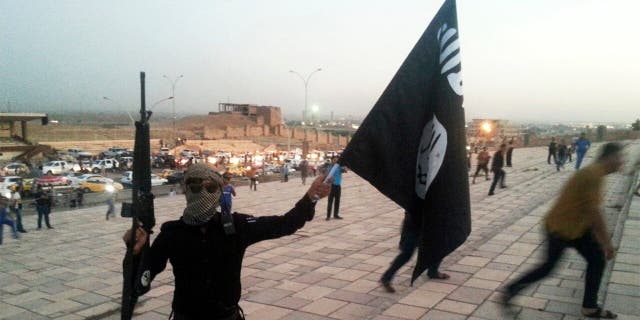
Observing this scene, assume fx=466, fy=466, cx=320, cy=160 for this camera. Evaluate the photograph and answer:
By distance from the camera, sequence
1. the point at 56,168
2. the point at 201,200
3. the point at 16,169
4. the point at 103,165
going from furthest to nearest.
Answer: the point at 103,165 → the point at 56,168 → the point at 16,169 → the point at 201,200

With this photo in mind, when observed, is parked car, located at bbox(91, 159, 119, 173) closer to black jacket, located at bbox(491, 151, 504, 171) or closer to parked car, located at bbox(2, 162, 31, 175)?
parked car, located at bbox(2, 162, 31, 175)

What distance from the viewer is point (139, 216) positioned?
1.95 m

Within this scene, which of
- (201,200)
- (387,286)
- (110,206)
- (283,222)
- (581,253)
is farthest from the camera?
(110,206)

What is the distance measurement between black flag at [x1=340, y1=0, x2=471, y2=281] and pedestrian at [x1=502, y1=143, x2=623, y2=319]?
1376 mm

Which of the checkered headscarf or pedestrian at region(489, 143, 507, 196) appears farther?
pedestrian at region(489, 143, 507, 196)

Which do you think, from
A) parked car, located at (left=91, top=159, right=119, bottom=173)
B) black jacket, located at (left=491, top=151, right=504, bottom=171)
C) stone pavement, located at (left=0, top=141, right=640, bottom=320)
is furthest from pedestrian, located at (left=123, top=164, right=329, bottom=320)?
parked car, located at (left=91, top=159, right=119, bottom=173)

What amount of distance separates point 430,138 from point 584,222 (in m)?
1.74

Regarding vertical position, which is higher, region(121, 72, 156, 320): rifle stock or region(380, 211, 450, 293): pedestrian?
region(121, 72, 156, 320): rifle stock

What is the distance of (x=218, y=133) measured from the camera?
92188mm

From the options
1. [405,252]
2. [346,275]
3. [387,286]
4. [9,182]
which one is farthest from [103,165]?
[405,252]

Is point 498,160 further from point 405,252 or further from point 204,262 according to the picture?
point 204,262

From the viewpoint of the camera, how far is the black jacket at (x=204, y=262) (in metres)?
2.04

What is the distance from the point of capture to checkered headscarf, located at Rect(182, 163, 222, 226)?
2.03m

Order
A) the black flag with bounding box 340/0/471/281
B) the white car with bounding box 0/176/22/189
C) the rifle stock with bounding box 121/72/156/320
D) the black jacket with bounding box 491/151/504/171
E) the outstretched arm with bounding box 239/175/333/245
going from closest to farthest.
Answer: the rifle stock with bounding box 121/72/156/320 → the outstretched arm with bounding box 239/175/333/245 → the black flag with bounding box 340/0/471/281 → the black jacket with bounding box 491/151/504/171 → the white car with bounding box 0/176/22/189
